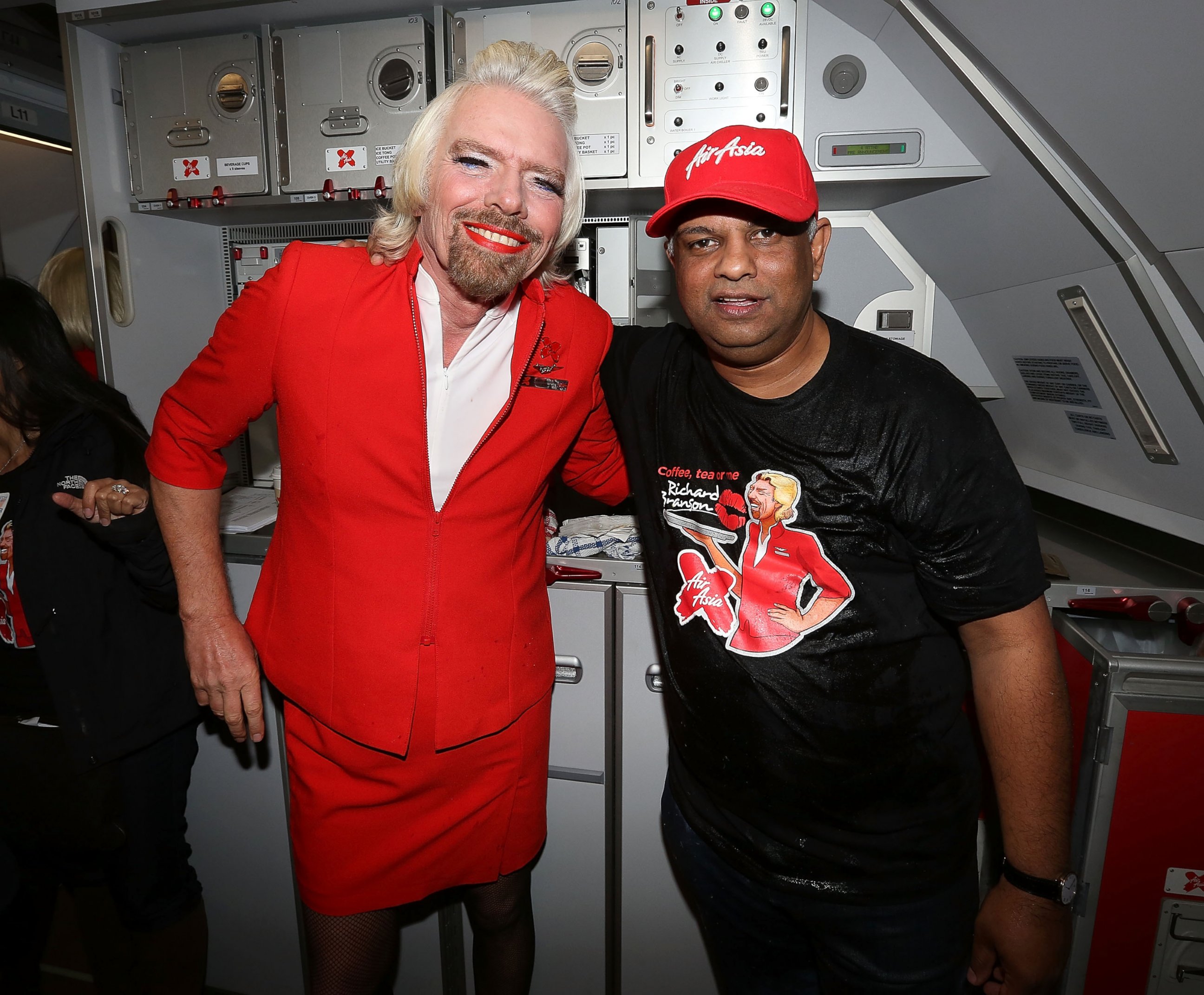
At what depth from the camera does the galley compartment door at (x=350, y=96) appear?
1953mm

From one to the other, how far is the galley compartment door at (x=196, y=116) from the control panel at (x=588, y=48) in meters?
0.69

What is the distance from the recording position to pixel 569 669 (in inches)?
68.9

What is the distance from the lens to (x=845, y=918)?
1.10m

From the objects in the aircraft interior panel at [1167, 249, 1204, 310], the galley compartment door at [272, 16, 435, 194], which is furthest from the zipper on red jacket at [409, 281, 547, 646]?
the aircraft interior panel at [1167, 249, 1204, 310]

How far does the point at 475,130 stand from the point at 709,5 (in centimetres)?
106

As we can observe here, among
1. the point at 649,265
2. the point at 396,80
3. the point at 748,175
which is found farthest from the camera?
Answer: the point at 649,265

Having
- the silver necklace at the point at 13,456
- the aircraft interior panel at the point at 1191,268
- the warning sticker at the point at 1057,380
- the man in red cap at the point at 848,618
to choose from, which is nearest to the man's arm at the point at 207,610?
the silver necklace at the point at 13,456

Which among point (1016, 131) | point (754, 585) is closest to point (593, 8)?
point (1016, 131)

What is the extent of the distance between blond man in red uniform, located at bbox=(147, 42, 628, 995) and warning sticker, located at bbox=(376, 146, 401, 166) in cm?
83

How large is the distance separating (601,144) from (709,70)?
34 centimetres

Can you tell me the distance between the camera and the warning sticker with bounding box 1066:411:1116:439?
1.68 m

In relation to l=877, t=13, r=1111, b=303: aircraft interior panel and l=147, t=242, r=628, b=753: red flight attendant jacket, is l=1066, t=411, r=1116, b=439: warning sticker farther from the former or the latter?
l=147, t=242, r=628, b=753: red flight attendant jacket

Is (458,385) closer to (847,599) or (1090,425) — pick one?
(847,599)

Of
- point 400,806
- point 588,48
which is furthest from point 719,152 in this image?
point 400,806
